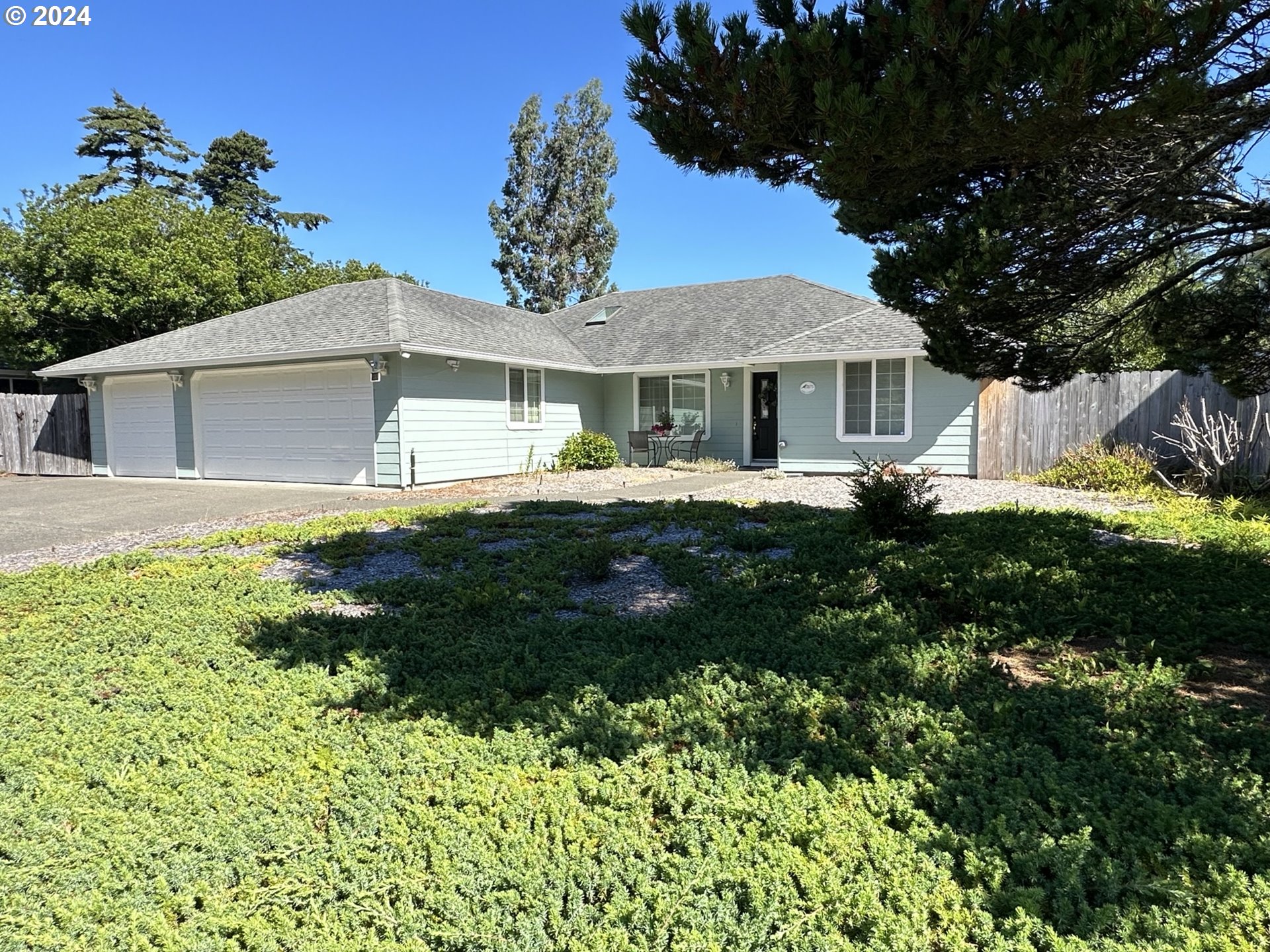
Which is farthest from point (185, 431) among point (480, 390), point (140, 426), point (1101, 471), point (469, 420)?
point (1101, 471)

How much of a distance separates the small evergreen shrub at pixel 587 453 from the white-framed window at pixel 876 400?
5.09 metres

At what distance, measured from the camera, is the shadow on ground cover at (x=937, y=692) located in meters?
2.32

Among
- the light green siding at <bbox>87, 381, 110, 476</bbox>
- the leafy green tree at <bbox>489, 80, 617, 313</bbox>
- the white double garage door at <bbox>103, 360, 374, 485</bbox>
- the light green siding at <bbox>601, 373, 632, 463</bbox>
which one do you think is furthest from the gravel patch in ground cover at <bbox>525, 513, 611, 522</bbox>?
the leafy green tree at <bbox>489, 80, 617, 313</bbox>

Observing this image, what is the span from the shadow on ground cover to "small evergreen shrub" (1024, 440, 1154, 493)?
541cm

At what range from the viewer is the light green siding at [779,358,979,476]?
13055mm

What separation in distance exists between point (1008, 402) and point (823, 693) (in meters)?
11.2

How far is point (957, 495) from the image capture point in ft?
33.9

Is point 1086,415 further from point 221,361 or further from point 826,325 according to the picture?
point 221,361

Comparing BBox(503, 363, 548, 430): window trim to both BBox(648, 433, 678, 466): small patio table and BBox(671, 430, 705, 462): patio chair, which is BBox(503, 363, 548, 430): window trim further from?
BBox(671, 430, 705, 462): patio chair

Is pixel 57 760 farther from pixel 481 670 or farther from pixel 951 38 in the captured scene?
pixel 951 38

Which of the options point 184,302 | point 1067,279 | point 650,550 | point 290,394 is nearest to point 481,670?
point 650,550

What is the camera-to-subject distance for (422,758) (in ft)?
9.43

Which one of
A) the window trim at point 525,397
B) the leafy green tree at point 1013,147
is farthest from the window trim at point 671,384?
the leafy green tree at point 1013,147

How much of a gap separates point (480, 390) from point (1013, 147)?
460 inches
